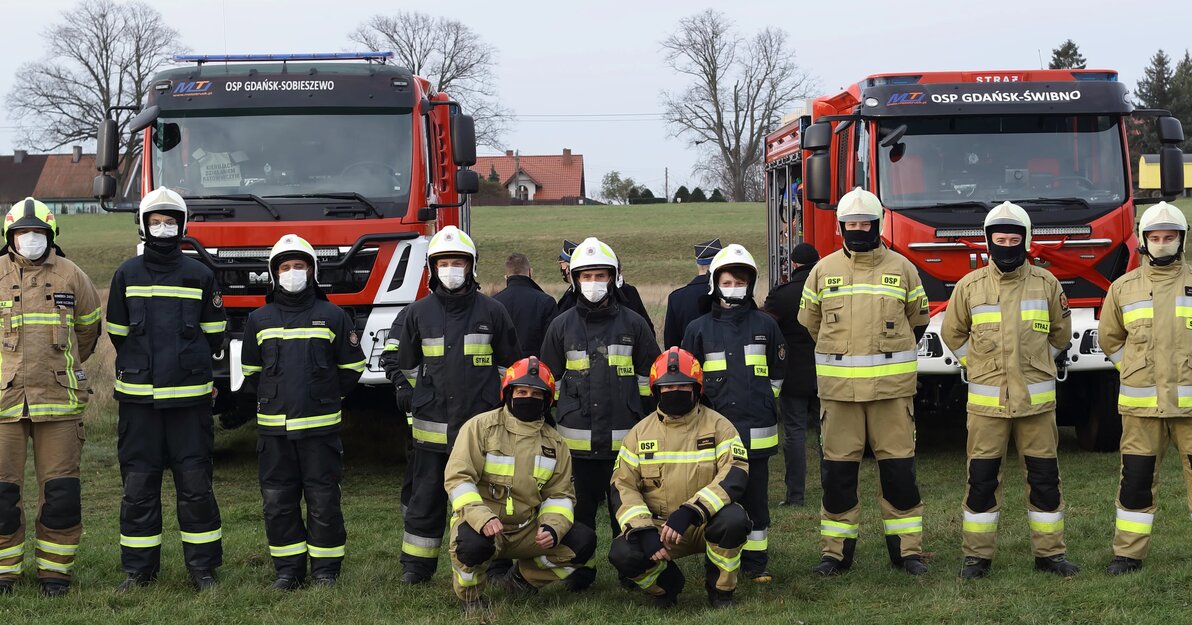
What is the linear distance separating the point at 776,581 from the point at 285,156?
518 cm

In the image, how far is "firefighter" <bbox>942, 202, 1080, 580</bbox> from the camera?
20.2ft

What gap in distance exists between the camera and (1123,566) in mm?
6086

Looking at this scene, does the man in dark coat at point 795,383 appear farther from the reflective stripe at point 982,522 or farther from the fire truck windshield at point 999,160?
the reflective stripe at point 982,522

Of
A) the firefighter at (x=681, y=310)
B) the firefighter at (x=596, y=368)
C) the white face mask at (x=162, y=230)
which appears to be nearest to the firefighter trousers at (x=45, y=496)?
the white face mask at (x=162, y=230)

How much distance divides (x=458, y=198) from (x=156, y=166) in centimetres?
245

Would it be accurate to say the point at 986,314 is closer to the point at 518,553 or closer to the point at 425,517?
the point at 518,553

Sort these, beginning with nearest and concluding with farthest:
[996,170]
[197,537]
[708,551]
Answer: [708,551] → [197,537] → [996,170]

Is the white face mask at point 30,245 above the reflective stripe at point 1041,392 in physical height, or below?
above

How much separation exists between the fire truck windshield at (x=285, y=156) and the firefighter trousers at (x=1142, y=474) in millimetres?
5399

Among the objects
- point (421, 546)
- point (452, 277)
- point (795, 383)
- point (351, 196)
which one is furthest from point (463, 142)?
point (421, 546)

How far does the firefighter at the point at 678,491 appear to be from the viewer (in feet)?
18.4

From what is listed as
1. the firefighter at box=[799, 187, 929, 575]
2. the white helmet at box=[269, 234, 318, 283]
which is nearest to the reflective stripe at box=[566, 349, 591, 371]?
the firefighter at box=[799, 187, 929, 575]

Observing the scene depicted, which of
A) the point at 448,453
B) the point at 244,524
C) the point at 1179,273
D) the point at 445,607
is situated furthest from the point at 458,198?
the point at 1179,273

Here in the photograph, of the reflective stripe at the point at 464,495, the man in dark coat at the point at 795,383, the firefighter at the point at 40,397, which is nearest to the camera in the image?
the reflective stripe at the point at 464,495
